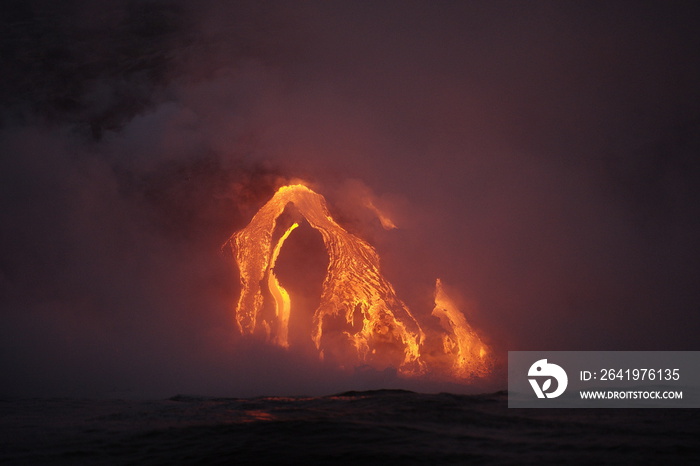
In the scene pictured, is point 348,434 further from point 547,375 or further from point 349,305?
point 349,305

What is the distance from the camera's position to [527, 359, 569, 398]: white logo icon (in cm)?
1947

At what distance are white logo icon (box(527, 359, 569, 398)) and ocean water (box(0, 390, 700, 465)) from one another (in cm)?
250

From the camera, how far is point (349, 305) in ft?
88.2

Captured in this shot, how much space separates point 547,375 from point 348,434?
10.8m

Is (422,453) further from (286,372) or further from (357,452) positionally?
(286,372)

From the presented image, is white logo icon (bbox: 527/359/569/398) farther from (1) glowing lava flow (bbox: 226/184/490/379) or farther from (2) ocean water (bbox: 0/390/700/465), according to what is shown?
(1) glowing lava flow (bbox: 226/184/490/379)

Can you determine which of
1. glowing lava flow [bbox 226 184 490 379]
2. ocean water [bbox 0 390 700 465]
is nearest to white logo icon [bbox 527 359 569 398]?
ocean water [bbox 0 390 700 465]

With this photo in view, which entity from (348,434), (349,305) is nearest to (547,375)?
(349,305)

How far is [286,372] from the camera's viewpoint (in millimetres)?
26438

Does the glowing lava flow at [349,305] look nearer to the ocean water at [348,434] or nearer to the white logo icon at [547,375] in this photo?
the white logo icon at [547,375]

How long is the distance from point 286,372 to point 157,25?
1734 cm

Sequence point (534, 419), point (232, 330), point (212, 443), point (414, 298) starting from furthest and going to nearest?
point (232, 330) < point (414, 298) < point (534, 419) < point (212, 443)

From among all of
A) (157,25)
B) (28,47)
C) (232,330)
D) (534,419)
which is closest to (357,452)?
(534,419)

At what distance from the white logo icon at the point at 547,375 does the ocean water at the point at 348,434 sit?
8.20 ft
